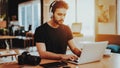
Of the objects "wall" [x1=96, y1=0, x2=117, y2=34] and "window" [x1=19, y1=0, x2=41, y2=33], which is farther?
"wall" [x1=96, y1=0, x2=117, y2=34]

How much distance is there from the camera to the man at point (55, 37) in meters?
1.91

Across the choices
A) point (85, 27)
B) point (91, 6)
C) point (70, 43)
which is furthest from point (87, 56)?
point (91, 6)

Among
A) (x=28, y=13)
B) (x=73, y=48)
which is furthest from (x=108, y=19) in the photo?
(x=73, y=48)

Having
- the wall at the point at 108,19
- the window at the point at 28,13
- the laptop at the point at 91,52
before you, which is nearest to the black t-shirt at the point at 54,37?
the laptop at the point at 91,52

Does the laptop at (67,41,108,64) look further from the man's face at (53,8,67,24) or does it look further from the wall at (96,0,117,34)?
the wall at (96,0,117,34)

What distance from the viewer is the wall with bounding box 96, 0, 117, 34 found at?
6570 millimetres

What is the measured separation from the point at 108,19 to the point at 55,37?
16.5 feet

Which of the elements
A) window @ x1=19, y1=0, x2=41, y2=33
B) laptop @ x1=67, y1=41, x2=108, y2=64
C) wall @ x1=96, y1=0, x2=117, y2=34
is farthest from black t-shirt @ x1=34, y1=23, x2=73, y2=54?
wall @ x1=96, y1=0, x2=117, y2=34

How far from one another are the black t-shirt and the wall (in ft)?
15.5

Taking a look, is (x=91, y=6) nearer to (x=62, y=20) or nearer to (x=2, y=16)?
(x=2, y=16)

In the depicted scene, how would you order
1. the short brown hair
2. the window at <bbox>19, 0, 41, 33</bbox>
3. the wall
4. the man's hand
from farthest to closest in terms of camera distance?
the wall → the window at <bbox>19, 0, 41, 33</bbox> → the short brown hair → the man's hand

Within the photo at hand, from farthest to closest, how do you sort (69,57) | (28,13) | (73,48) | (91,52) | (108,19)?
(108,19), (28,13), (73,48), (69,57), (91,52)

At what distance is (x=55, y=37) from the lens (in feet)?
6.49

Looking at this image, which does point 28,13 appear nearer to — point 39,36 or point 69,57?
point 39,36
